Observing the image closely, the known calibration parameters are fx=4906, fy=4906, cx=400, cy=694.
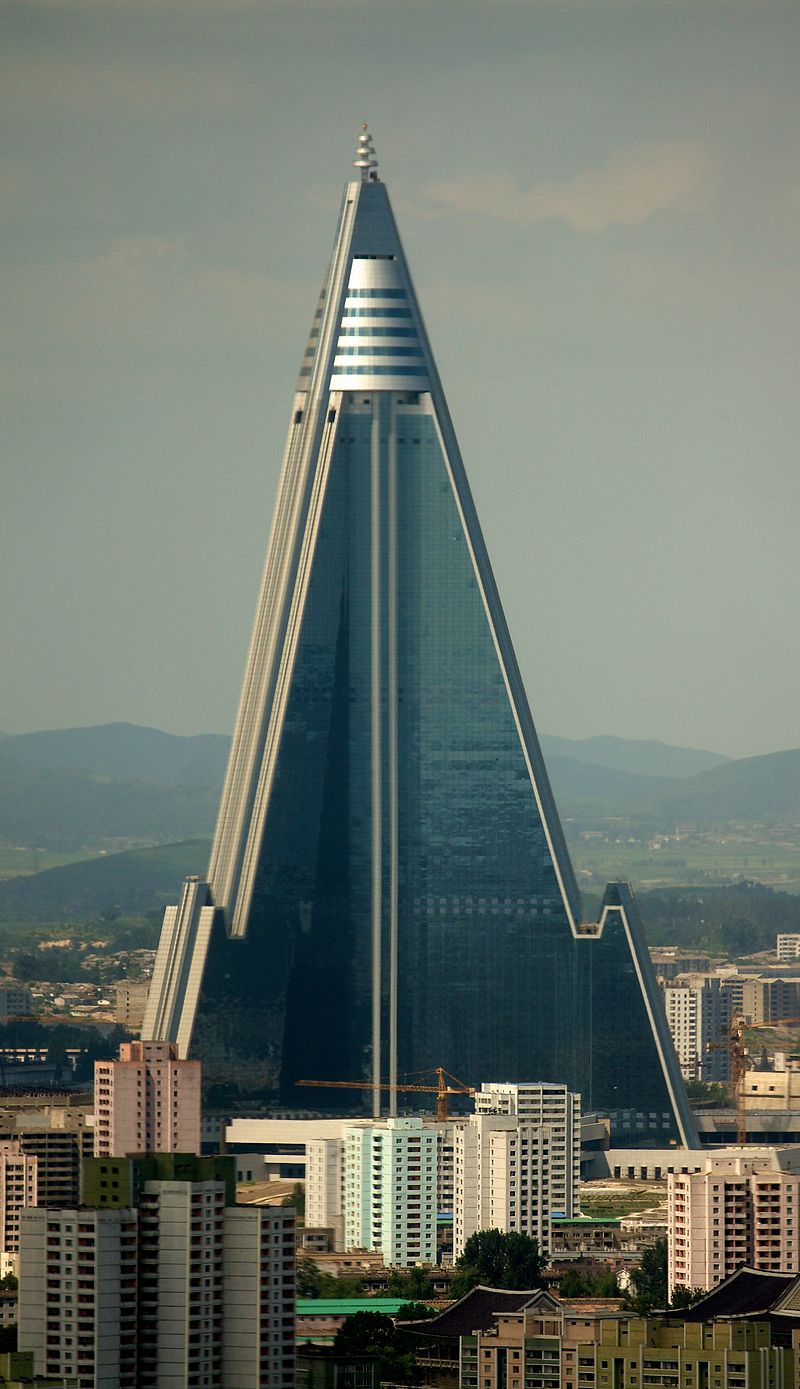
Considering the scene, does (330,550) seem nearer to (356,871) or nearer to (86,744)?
(356,871)

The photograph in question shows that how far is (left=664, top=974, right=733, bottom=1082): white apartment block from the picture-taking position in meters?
89.0

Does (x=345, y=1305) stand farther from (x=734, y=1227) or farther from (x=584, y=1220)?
(x=584, y=1220)

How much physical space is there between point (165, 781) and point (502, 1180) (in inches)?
1863

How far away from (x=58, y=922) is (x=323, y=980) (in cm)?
3156

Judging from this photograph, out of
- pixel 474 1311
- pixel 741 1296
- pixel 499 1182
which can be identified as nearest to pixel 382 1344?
pixel 474 1311

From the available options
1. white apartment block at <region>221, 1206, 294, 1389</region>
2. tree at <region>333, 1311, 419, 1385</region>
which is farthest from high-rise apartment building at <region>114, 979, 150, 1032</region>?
white apartment block at <region>221, 1206, 294, 1389</region>

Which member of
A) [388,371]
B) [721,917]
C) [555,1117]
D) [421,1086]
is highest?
[388,371]

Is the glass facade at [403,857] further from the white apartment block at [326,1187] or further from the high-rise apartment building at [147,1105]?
the white apartment block at [326,1187]

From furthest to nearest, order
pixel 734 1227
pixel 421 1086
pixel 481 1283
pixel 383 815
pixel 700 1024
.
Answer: pixel 700 1024
pixel 383 815
pixel 421 1086
pixel 481 1283
pixel 734 1227

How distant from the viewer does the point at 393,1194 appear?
2552 inches

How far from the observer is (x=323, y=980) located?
7481 cm

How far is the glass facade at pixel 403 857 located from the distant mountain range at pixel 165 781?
59.7 ft

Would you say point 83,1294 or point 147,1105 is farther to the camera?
point 147,1105

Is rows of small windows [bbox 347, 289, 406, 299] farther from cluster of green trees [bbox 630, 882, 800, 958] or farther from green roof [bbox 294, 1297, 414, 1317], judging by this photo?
cluster of green trees [bbox 630, 882, 800, 958]
